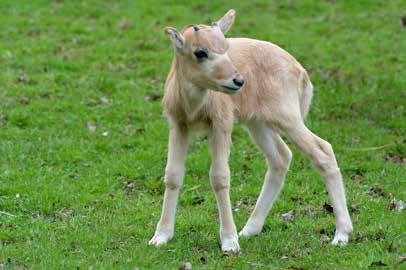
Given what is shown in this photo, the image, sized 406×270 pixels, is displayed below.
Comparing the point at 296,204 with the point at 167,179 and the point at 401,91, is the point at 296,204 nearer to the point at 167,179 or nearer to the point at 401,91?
the point at 167,179

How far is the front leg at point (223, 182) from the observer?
26.9 feet

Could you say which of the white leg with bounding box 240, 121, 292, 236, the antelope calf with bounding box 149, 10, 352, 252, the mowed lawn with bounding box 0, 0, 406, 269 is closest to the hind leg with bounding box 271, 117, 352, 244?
the antelope calf with bounding box 149, 10, 352, 252

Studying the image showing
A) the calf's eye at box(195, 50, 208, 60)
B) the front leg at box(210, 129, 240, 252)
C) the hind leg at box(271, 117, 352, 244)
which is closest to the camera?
the calf's eye at box(195, 50, 208, 60)

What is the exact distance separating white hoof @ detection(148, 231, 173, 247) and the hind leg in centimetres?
141

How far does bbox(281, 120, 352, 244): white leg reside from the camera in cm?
851

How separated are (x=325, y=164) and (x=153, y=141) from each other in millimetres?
3872

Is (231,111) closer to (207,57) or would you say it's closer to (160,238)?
(207,57)

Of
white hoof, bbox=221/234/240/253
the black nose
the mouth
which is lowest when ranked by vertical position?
white hoof, bbox=221/234/240/253

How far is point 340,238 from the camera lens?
27.9 feet

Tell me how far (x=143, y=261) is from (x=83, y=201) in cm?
210

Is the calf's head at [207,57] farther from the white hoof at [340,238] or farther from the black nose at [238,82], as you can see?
the white hoof at [340,238]

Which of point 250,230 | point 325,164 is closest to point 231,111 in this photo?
point 325,164

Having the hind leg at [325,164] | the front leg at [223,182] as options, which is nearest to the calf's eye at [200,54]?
the front leg at [223,182]

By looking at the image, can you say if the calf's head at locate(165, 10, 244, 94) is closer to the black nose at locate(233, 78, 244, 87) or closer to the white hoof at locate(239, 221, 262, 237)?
the black nose at locate(233, 78, 244, 87)
